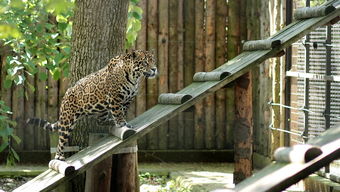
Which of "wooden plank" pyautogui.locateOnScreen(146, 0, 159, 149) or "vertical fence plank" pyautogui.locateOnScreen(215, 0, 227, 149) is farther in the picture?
"vertical fence plank" pyautogui.locateOnScreen(215, 0, 227, 149)

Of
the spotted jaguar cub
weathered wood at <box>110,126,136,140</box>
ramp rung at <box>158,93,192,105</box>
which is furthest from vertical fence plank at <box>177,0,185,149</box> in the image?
weathered wood at <box>110,126,136,140</box>

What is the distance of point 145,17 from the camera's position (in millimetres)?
10328

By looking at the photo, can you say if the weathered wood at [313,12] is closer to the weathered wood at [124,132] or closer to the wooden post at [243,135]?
the wooden post at [243,135]

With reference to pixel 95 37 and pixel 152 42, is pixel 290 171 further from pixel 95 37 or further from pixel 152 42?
pixel 152 42

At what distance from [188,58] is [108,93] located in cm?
433

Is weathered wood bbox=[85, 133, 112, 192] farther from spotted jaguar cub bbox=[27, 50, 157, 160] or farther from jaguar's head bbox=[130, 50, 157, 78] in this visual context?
jaguar's head bbox=[130, 50, 157, 78]

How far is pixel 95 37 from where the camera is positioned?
23.1ft

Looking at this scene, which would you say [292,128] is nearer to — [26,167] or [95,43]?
[95,43]

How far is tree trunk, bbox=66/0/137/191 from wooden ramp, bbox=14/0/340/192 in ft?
3.65

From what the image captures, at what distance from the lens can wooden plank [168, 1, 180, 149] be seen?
34.1 ft

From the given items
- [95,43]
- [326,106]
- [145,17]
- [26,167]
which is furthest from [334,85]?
[26,167]

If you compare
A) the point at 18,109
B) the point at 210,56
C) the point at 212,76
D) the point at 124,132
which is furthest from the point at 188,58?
the point at 124,132

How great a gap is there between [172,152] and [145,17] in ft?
5.95

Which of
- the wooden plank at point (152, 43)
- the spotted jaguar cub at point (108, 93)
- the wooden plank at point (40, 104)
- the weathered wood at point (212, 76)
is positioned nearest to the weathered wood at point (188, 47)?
the wooden plank at point (152, 43)
